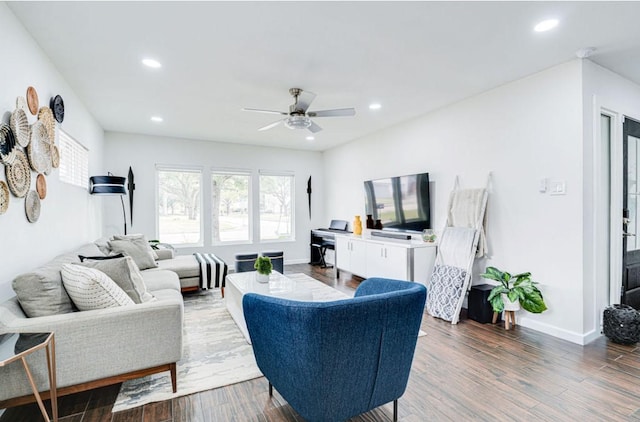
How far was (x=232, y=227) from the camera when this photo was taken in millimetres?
6676

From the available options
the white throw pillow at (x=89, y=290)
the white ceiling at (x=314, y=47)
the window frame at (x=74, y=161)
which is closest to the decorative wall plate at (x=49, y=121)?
the window frame at (x=74, y=161)

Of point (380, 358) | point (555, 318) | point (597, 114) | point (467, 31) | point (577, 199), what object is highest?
point (467, 31)

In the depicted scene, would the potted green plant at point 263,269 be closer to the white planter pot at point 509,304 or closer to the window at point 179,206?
the white planter pot at point 509,304

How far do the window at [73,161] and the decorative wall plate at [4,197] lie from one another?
4.35ft

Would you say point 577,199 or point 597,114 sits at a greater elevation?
point 597,114

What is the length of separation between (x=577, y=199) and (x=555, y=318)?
1.16 metres

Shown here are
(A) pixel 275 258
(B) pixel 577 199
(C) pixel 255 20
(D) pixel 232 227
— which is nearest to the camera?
(C) pixel 255 20

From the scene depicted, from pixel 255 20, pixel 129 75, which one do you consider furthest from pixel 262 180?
pixel 255 20

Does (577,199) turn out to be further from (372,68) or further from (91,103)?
(91,103)

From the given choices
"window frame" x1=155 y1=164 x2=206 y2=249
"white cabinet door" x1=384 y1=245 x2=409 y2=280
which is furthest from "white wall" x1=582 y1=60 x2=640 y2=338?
"window frame" x1=155 y1=164 x2=206 y2=249

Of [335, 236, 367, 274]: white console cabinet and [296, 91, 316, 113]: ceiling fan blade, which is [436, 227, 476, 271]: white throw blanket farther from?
[296, 91, 316, 113]: ceiling fan blade

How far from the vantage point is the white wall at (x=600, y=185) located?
296 cm

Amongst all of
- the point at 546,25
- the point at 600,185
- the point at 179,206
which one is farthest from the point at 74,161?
the point at 600,185

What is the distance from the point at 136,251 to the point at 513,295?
14.0 ft
